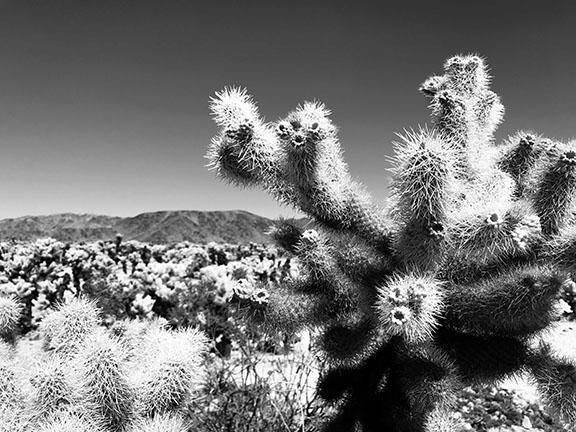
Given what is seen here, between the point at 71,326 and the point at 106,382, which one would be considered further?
the point at 71,326

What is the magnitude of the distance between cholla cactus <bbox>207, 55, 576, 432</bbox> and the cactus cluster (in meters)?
0.46

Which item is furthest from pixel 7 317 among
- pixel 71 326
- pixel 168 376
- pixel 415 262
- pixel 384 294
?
pixel 415 262

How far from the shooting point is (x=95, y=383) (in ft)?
5.99

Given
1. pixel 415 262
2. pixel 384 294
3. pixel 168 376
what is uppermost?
pixel 415 262

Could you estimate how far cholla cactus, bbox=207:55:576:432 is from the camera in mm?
1757

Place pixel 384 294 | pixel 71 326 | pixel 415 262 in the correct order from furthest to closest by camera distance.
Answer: pixel 71 326
pixel 415 262
pixel 384 294

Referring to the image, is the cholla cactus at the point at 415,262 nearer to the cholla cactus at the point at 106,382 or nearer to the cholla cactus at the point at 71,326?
the cholla cactus at the point at 106,382

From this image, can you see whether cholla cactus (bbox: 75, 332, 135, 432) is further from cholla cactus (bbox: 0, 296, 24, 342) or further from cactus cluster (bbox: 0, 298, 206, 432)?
cholla cactus (bbox: 0, 296, 24, 342)

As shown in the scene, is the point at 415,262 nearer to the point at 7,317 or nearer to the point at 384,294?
the point at 384,294

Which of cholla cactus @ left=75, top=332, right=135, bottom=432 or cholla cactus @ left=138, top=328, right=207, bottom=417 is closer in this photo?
cholla cactus @ left=75, top=332, right=135, bottom=432

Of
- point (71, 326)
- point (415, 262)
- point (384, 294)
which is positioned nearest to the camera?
point (384, 294)

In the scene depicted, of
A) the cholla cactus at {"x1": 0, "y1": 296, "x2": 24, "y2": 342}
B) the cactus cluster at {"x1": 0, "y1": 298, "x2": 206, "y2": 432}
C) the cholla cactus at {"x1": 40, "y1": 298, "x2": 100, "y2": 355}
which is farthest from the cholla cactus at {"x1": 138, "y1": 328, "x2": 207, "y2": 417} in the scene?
the cholla cactus at {"x1": 0, "y1": 296, "x2": 24, "y2": 342}

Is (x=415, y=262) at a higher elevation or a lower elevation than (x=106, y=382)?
higher

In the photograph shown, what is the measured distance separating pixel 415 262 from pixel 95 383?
1.34 metres
